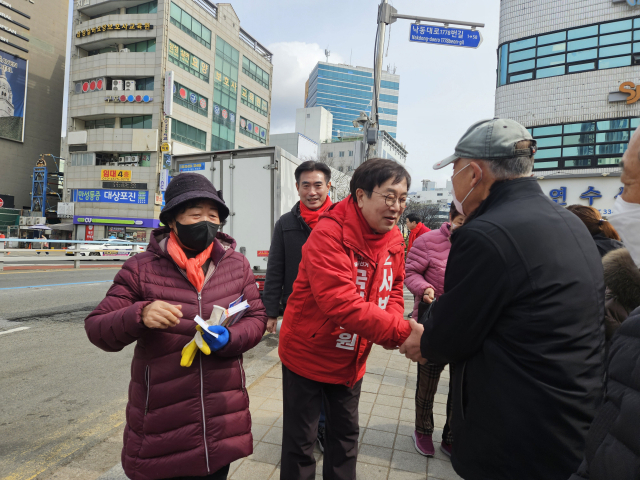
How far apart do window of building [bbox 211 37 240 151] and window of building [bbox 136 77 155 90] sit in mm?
6983

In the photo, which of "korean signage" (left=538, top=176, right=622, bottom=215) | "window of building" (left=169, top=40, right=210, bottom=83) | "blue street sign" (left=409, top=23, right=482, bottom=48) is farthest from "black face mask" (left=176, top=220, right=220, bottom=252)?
"window of building" (left=169, top=40, right=210, bottom=83)

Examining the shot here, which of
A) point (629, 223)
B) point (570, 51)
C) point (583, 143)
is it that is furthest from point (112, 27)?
point (629, 223)

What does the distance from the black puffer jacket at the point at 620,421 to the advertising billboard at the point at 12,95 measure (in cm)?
6312

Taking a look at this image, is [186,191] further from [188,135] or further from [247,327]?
[188,135]

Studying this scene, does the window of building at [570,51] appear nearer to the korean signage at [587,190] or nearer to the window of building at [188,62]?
the korean signage at [587,190]

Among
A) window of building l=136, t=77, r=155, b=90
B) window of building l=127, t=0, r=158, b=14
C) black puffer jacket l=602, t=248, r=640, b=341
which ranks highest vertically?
window of building l=127, t=0, r=158, b=14

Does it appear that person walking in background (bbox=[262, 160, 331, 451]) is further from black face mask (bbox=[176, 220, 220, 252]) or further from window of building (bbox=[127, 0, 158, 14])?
window of building (bbox=[127, 0, 158, 14])

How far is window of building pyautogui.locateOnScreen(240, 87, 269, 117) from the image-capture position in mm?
48506

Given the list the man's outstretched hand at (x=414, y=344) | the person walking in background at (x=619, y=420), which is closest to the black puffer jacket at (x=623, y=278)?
the person walking in background at (x=619, y=420)

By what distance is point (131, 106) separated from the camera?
37.8 metres

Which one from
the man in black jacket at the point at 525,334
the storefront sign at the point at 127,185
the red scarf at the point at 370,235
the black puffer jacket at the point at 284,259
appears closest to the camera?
the man in black jacket at the point at 525,334

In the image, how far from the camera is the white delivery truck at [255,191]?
7.01 meters

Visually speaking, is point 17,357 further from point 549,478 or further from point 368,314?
point 549,478

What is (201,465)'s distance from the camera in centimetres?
188
